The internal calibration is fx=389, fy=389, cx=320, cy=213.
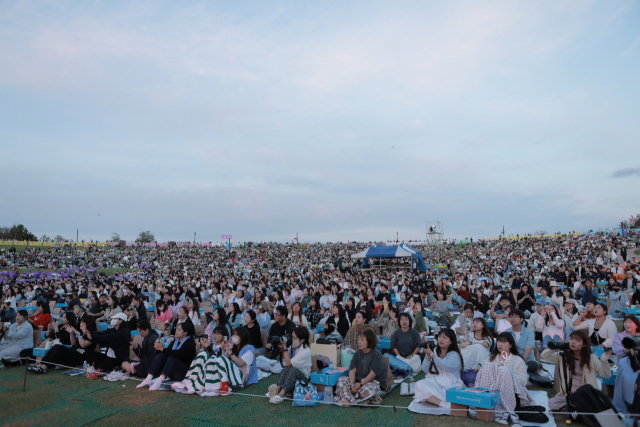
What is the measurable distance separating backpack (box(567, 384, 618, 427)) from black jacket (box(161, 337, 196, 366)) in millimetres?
5427

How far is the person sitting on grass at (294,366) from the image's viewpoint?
219 inches

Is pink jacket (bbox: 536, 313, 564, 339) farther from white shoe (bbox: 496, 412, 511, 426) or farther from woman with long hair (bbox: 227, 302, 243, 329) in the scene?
woman with long hair (bbox: 227, 302, 243, 329)

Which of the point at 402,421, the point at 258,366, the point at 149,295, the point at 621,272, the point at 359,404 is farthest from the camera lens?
the point at 621,272

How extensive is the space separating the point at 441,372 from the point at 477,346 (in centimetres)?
82

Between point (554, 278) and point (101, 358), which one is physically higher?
point (554, 278)

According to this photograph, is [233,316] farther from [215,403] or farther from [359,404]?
[359,404]

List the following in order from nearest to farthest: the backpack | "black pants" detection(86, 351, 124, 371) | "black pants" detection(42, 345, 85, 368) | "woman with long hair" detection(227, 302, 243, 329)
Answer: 1. the backpack
2. "black pants" detection(86, 351, 124, 371)
3. "black pants" detection(42, 345, 85, 368)
4. "woman with long hair" detection(227, 302, 243, 329)

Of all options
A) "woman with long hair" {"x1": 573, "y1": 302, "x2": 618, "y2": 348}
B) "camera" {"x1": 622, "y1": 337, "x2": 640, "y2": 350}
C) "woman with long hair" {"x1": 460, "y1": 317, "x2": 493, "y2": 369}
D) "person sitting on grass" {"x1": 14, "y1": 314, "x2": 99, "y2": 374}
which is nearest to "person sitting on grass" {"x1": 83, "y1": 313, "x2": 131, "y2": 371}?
"person sitting on grass" {"x1": 14, "y1": 314, "x2": 99, "y2": 374}

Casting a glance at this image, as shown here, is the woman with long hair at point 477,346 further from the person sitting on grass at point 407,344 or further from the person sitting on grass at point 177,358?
the person sitting on grass at point 177,358

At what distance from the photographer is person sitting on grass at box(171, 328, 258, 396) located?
5.97 m

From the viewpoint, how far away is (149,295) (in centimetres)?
1566

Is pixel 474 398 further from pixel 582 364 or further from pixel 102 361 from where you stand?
pixel 102 361

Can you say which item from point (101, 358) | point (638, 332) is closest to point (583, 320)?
point (638, 332)

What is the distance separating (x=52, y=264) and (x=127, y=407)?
4321 cm
